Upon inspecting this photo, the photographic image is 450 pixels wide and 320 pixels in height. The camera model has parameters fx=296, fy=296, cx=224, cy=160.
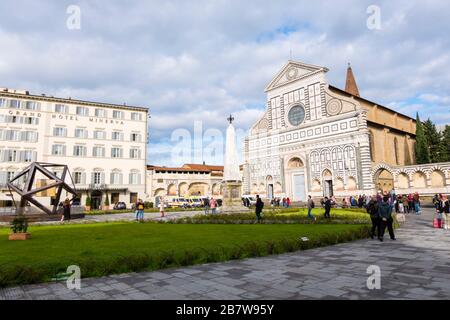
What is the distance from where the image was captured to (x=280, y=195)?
4422 cm

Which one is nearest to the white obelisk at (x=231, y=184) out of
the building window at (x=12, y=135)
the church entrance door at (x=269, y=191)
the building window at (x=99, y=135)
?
the church entrance door at (x=269, y=191)

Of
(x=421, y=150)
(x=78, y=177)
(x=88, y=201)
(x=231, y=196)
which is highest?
(x=421, y=150)

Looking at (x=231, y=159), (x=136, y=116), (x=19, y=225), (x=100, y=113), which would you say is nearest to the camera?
(x=19, y=225)

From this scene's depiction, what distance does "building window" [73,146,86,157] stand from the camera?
4238 cm

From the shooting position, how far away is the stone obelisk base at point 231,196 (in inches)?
933

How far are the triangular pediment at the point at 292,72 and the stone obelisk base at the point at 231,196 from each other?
25.3m

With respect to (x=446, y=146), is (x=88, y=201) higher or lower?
lower

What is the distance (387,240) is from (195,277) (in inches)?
319

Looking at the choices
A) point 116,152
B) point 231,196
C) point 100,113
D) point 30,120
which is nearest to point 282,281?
point 231,196

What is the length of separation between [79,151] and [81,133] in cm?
265

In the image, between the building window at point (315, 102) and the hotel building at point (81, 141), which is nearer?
the hotel building at point (81, 141)

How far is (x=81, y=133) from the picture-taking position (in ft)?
141

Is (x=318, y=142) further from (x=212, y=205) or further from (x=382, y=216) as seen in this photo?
(x=382, y=216)

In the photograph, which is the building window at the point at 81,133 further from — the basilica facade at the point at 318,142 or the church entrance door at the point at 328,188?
the church entrance door at the point at 328,188
